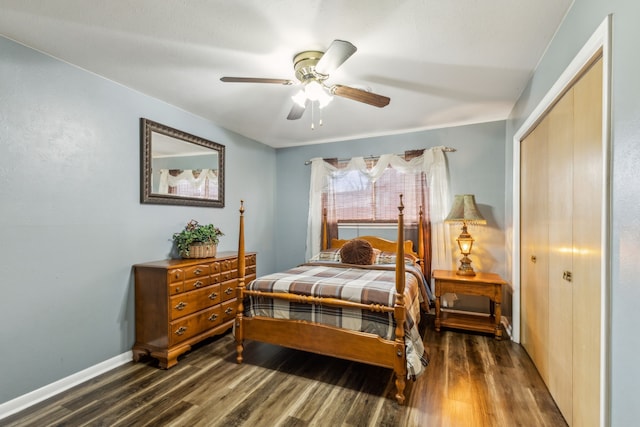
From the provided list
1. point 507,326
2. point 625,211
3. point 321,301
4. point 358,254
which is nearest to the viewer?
point 625,211

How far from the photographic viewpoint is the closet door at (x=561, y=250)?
5.85 ft

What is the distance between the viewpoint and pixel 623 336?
1137 millimetres

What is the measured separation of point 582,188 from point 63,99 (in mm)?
3586

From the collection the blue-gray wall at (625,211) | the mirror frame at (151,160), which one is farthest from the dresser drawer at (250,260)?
the blue-gray wall at (625,211)

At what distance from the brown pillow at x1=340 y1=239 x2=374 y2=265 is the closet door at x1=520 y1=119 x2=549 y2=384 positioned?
1549 mm

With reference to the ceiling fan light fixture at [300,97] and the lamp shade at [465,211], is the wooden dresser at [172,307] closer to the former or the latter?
the ceiling fan light fixture at [300,97]

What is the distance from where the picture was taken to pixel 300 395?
2.17 meters

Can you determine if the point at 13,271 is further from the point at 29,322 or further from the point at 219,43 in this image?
the point at 219,43

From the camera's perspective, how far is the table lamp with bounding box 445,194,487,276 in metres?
3.40

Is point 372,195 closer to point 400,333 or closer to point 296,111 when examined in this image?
point 296,111

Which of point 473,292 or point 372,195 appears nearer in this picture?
point 473,292

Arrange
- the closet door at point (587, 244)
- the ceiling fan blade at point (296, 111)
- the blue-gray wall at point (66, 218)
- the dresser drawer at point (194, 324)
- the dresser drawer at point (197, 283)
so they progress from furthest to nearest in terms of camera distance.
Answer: the dresser drawer at point (197, 283) < the dresser drawer at point (194, 324) < the ceiling fan blade at point (296, 111) < the blue-gray wall at point (66, 218) < the closet door at point (587, 244)

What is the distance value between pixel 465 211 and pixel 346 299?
1.97 m

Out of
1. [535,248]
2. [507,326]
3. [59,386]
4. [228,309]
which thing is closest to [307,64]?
[535,248]
